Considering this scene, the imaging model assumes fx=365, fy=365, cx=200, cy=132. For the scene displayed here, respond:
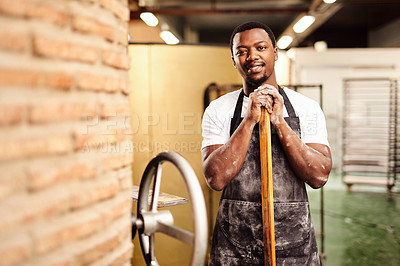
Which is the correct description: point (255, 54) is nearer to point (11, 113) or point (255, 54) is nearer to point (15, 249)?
point (11, 113)

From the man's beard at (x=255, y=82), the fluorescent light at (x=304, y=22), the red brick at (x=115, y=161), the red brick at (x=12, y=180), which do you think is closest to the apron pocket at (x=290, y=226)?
the man's beard at (x=255, y=82)

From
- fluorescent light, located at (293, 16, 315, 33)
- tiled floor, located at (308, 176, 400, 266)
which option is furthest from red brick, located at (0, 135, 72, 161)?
fluorescent light, located at (293, 16, 315, 33)

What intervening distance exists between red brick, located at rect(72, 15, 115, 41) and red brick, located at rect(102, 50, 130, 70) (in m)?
0.05

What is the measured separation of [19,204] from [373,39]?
9681 mm

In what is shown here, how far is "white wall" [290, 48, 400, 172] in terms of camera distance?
7.51m

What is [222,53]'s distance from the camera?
348 centimetres

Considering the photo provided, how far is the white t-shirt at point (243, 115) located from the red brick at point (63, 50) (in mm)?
828

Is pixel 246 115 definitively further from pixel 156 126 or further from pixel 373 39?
pixel 373 39

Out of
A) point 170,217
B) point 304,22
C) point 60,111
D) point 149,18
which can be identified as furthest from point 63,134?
point 304,22

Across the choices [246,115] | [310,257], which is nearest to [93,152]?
[246,115]

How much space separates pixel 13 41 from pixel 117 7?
1.44 ft

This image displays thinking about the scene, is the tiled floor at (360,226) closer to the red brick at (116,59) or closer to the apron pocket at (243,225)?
the apron pocket at (243,225)

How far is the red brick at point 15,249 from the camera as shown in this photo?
2.56 ft

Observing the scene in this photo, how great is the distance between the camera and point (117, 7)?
1.16 meters
